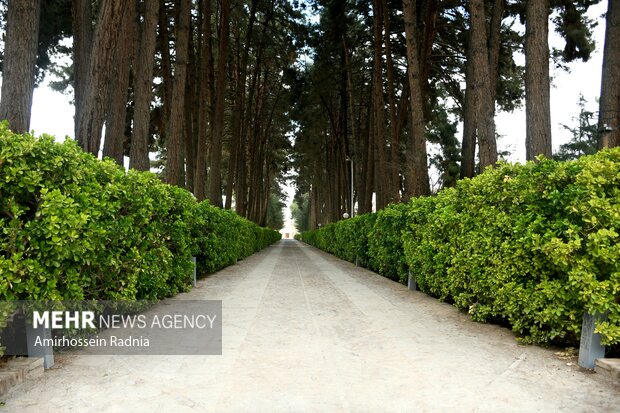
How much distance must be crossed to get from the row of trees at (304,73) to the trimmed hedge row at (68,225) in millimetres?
3264

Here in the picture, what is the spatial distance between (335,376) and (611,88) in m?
10.8

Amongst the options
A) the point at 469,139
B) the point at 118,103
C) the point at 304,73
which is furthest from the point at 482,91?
the point at 304,73

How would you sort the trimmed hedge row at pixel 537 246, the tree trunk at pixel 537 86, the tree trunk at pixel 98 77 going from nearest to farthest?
the trimmed hedge row at pixel 537 246
the tree trunk at pixel 98 77
the tree trunk at pixel 537 86

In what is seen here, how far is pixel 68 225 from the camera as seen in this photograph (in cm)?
369

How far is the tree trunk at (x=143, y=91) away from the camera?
1125 centimetres

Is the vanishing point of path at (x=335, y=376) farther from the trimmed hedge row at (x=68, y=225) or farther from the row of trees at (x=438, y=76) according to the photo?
the row of trees at (x=438, y=76)

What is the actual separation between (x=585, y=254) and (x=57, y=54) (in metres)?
17.3

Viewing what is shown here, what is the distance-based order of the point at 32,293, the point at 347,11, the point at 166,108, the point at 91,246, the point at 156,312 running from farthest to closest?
the point at 347,11 → the point at 166,108 → the point at 156,312 → the point at 91,246 → the point at 32,293

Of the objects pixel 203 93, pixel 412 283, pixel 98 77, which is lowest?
pixel 412 283

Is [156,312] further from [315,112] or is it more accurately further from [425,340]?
[315,112]

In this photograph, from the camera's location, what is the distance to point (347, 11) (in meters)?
20.8

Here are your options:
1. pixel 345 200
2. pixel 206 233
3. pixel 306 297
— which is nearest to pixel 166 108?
pixel 206 233

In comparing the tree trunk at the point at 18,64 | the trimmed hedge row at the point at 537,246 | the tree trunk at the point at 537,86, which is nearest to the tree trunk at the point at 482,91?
the tree trunk at the point at 537,86

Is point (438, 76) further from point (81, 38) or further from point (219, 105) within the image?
point (81, 38)
